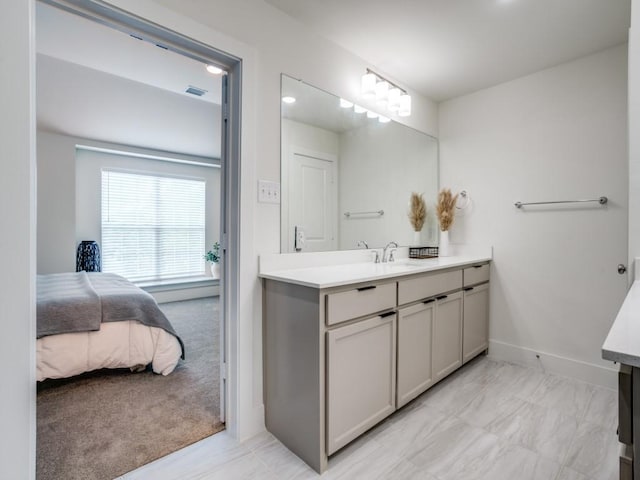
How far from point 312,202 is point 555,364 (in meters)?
2.22

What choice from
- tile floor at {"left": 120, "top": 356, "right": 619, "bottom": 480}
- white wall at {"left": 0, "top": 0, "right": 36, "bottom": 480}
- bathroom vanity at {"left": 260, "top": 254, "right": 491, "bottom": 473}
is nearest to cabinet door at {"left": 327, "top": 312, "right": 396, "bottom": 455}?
bathroom vanity at {"left": 260, "top": 254, "right": 491, "bottom": 473}

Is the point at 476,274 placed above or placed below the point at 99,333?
above

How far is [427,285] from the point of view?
201 centimetres

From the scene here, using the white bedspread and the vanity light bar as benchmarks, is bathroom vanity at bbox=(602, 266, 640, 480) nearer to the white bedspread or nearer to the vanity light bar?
the vanity light bar

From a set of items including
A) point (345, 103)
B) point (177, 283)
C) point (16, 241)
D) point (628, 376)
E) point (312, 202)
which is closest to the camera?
point (628, 376)

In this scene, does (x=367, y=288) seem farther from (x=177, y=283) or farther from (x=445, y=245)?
(x=177, y=283)

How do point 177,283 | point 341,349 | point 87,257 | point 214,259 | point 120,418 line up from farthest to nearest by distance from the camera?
point 214,259, point 177,283, point 87,257, point 120,418, point 341,349

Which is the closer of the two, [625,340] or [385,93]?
[625,340]

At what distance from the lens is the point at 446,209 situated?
9.55 ft

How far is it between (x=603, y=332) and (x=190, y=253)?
516cm

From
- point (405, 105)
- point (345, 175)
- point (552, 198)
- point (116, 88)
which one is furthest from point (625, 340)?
point (116, 88)

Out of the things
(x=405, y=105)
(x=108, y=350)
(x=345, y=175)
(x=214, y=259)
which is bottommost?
(x=108, y=350)

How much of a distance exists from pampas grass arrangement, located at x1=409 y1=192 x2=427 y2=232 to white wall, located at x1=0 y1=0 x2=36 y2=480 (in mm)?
2572

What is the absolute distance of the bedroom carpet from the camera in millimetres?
1519
